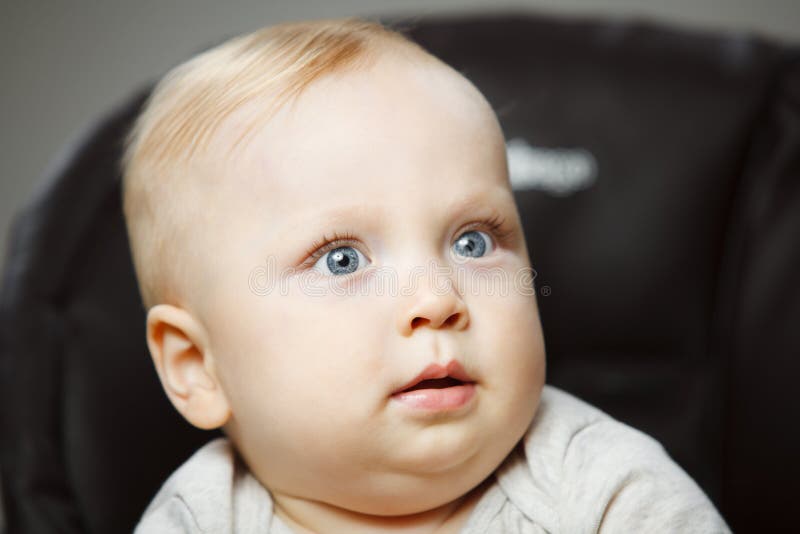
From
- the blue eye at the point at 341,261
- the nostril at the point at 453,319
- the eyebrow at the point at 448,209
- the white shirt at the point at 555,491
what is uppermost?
the eyebrow at the point at 448,209

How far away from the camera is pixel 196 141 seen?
76 centimetres

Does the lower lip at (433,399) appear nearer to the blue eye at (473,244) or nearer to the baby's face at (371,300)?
the baby's face at (371,300)

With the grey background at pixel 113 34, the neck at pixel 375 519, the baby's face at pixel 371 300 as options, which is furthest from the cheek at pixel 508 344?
the grey background at pixel 113 34

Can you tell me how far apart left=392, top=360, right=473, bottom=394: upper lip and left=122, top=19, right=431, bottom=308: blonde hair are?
0.23 m

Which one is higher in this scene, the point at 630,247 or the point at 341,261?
the point at 341,261

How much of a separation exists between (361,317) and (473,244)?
126 millimetres

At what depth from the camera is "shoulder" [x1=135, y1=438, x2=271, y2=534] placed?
75cm

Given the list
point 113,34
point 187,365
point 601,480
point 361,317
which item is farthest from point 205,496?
point 113,34

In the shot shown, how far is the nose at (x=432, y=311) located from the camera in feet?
2.16

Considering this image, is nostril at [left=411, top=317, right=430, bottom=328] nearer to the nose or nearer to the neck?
the nose

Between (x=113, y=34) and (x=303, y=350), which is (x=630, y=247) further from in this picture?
(x=113, y=34)

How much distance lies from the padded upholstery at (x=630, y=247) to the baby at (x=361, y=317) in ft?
0.88

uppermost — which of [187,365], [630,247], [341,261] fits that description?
[341,261]

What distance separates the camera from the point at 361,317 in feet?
2.23
